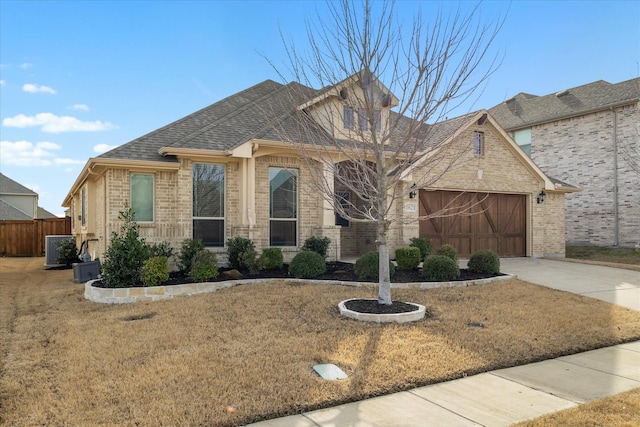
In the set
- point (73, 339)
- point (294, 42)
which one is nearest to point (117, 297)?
point (73, 339)

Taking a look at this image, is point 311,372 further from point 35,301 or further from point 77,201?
point 77,201

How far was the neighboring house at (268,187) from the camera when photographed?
1078 centimetres

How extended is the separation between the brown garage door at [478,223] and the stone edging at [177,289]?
4685mm

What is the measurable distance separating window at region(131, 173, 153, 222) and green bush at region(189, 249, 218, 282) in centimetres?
225

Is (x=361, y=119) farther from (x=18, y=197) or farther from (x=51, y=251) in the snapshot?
(x=18, y=197)

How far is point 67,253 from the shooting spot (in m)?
15.6

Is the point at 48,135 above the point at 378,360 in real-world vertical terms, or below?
above

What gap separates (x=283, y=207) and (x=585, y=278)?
8.20 metres

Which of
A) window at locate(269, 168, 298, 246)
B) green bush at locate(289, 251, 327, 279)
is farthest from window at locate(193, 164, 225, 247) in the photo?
green bush at locate(289, 251, 327, 279)

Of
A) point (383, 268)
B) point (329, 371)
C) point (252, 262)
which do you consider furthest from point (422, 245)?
point (329, 371)

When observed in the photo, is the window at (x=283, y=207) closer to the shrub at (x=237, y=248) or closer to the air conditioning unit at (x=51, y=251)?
the shrub at (x=237, y=248)

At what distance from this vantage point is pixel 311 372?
466cm

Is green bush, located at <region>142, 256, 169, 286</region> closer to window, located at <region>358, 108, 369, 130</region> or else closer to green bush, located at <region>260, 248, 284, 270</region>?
green bush, located at <region>260, 248, 284, 270</region>

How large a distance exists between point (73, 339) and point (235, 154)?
20.0 ft
